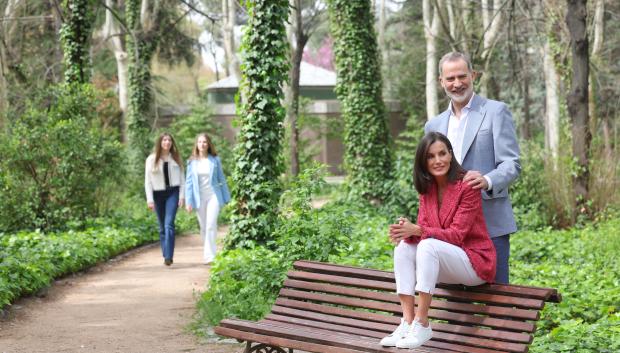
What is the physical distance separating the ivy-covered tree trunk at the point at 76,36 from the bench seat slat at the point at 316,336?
507 inches

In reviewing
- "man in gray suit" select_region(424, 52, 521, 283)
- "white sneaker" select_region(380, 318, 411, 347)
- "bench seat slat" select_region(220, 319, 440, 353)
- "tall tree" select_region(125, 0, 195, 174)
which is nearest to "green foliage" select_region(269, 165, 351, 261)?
"bench seat slat" select_region(220, 319, 440, 353)

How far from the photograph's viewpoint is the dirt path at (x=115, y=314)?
23.7ft

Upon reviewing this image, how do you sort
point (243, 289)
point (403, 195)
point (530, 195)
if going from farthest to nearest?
point (403, 195) < point (530, 195) < point (243, 289)

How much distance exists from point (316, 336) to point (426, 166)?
3.99 ft

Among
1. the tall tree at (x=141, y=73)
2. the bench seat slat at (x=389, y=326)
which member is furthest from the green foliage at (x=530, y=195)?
the tall tree at (x=141, y=73)

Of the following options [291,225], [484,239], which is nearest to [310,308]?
[484,239]

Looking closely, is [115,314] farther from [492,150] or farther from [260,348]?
[492,150]

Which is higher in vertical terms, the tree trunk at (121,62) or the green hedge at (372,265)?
the tree trunk at (121,62)

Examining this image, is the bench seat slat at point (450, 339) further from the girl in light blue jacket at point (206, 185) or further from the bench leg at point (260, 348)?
the girl in light blue jacket at point (206, 185)

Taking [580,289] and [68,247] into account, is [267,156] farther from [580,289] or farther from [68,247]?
[580,289]

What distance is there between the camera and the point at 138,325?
810cm

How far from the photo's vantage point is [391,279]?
5285mm

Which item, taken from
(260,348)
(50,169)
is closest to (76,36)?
(50,169)

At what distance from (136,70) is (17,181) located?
11366 millimetres
